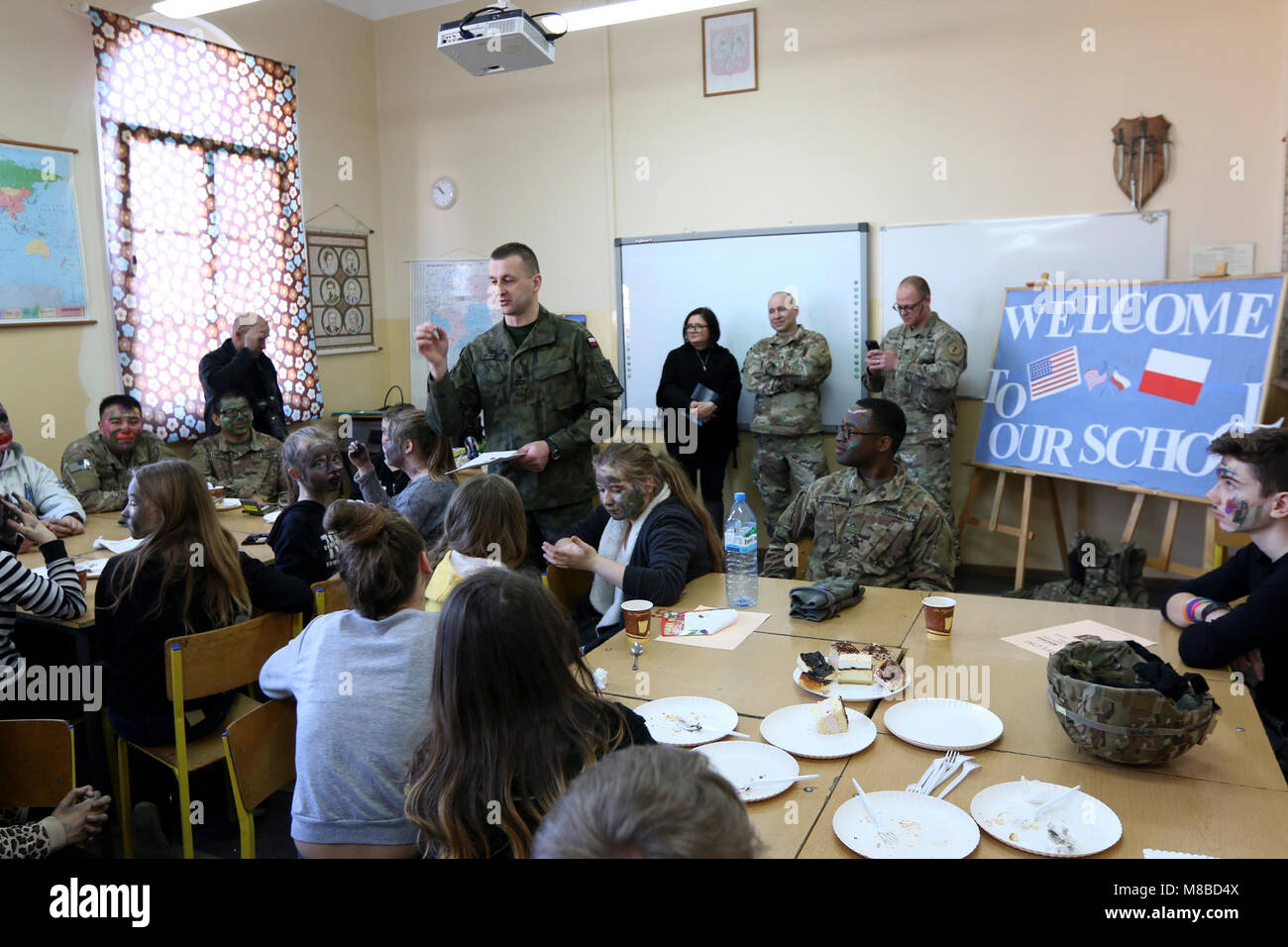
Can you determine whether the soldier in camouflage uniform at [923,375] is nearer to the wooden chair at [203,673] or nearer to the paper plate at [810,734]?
the paper plate at [810,734]

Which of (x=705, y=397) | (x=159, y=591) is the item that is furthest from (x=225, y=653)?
(x=705, y=397)

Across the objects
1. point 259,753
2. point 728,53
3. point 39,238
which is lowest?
point 259,753

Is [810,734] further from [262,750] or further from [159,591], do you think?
[159,591]

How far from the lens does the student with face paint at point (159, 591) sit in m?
Result: 2.51

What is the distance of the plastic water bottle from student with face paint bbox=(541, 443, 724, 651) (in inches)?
5.9

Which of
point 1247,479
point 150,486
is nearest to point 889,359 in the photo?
point 1247,479

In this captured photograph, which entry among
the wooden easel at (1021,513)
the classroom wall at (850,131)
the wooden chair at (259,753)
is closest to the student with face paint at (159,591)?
the wooden chair at (259,753)

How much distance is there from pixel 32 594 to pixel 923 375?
4.29 metres

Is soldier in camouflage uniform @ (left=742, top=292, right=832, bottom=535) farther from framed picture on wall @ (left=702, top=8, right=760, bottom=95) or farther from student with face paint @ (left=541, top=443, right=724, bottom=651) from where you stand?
student with face paint @ (left=541, top=443, right=724, bottom=651)

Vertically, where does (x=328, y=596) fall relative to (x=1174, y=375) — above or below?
below

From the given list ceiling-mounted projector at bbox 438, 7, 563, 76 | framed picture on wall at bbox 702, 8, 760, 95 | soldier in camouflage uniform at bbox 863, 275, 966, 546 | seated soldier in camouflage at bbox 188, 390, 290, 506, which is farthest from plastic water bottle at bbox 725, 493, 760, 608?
framed picture on wall at bbox 702, 8, 760, 95

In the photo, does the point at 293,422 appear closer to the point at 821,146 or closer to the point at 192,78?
the point at 192,78

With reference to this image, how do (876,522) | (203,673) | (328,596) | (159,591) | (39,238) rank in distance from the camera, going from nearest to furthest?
(203,673) → (159,591) → (328,596) → (876,522) → (39,238)

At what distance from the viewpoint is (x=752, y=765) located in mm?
1687
